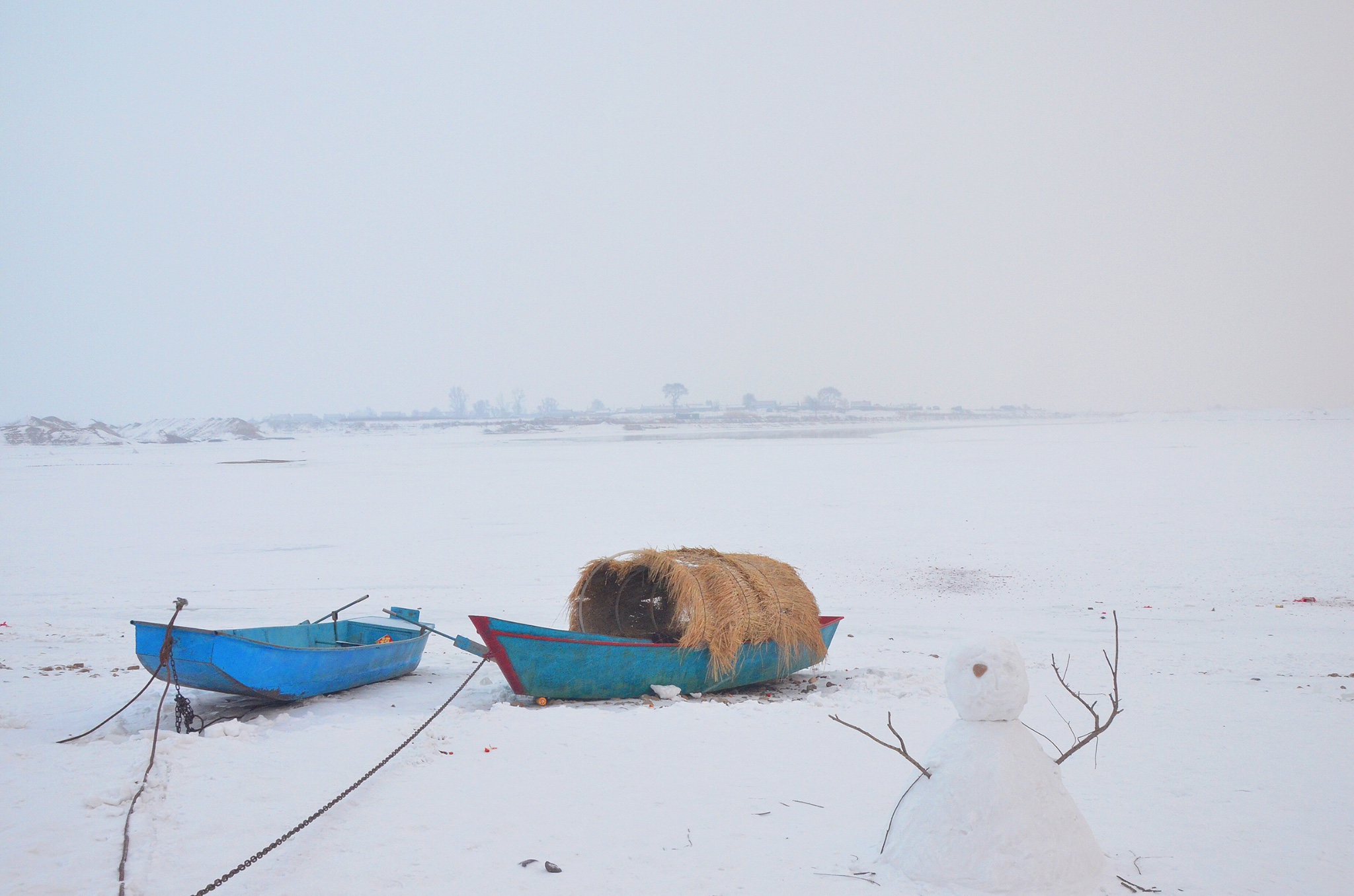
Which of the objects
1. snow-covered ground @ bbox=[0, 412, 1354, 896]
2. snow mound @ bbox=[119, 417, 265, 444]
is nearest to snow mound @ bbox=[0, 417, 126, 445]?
snow mound @ bbox=[119, 417, 265, 444]

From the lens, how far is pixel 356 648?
30.7 ft

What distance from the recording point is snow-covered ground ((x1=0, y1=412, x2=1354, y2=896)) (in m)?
5.36

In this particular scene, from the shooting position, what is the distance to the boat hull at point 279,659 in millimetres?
7988

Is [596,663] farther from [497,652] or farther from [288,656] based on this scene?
[288,656]

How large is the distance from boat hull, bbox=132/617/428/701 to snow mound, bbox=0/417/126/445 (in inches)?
3038

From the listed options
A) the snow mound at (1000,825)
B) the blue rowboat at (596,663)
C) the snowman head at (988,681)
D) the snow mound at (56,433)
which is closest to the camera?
the snow mound at (1000,825)

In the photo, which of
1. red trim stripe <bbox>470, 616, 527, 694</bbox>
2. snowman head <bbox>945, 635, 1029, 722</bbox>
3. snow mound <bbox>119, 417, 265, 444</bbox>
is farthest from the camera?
snow mound <bbox>119, 417, 265, 444</bbox>

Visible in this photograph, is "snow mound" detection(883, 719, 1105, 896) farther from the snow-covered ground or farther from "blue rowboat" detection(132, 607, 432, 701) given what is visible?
"blue rowboat" detection(132, 607, 432, 701)

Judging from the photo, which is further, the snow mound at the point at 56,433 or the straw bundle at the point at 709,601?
the snow mound at the point at 56,433

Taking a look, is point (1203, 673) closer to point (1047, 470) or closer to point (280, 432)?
point (1047, 470)

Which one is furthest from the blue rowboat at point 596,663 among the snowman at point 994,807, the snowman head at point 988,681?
the snowman head at point 988,681

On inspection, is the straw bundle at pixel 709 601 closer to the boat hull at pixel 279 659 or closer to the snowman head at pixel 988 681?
the boat hull at pixel 279 659

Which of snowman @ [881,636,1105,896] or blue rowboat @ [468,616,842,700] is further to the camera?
blue rowboat @ [468,616,842,700]

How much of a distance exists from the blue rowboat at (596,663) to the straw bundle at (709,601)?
177mm
